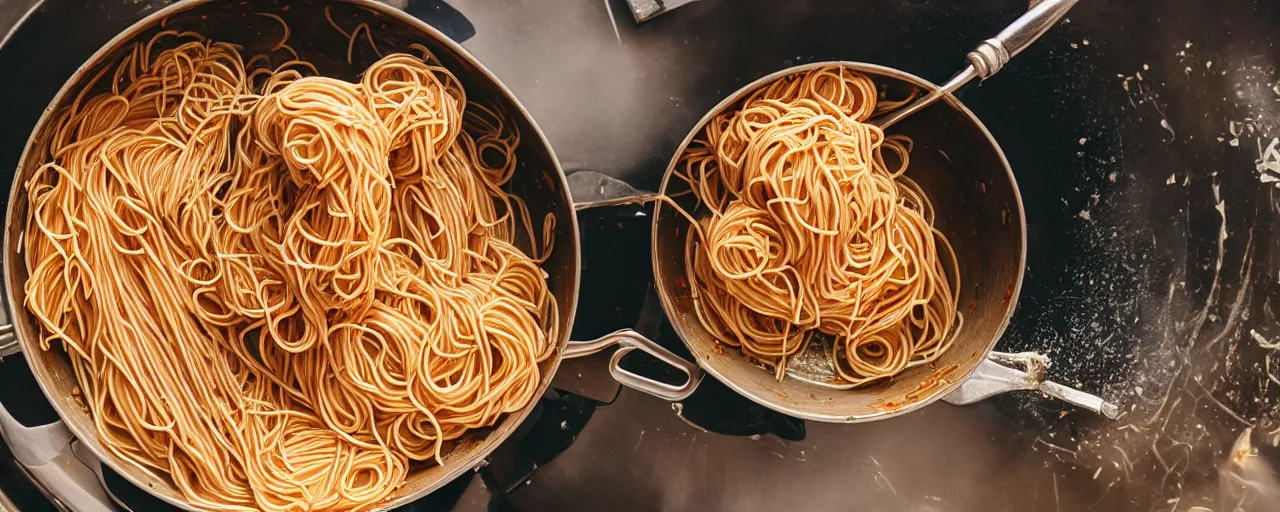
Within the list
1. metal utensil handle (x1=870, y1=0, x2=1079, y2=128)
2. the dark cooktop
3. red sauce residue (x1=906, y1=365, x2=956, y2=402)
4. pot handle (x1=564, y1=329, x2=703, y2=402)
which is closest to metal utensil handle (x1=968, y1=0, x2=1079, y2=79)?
metal utensil handle (x1=870, y1=0, x2=1079, y2=128)

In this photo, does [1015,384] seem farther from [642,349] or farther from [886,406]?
[642,349]

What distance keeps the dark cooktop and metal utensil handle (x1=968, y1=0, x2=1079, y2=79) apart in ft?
0.65

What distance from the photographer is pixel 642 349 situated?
1818 millimetres

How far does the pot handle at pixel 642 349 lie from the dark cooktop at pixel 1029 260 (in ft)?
0.51

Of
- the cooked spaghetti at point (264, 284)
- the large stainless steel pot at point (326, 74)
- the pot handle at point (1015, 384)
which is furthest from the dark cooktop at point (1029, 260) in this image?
the cooked spaghetti at point (264, 284)

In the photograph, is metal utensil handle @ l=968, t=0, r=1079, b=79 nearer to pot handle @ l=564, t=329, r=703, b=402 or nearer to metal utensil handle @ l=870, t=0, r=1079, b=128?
metal utensil handle @ l=870, t=0, r=1079, b=128

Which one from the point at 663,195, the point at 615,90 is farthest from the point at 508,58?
the point at 663,195

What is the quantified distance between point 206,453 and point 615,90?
1.19 meters

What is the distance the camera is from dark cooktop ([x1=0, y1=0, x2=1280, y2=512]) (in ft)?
6.43

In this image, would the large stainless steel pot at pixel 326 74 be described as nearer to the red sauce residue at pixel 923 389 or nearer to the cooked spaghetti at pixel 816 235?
the cooked spaghetti at pixel 816 235

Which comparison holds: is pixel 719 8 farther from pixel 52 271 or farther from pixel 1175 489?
pixel 1175 489

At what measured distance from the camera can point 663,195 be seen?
1786 millimetres

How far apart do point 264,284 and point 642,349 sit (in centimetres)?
80

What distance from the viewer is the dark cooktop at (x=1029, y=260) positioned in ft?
6.43
